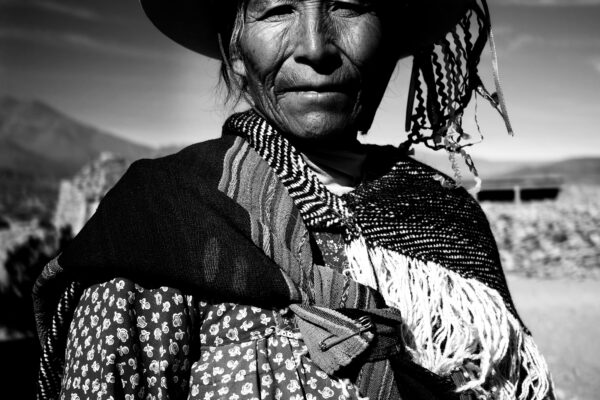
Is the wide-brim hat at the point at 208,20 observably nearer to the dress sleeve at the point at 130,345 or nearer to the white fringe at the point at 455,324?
the white fringe at the point at 455,324

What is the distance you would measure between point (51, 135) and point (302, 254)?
15324cm

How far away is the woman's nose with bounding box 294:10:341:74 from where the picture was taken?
1.35m

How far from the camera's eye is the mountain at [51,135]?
126575 millimetres

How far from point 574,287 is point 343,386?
1508cm

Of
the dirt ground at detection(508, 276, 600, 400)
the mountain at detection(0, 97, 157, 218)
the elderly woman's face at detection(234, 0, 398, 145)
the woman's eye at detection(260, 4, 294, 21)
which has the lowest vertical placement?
the dirt ground at detection(508, 276, 600, 400)

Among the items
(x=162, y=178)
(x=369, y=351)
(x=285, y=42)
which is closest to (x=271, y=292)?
(x=369, y=351)

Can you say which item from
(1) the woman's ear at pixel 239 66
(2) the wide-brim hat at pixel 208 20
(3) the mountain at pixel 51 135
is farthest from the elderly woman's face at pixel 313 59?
(3) the mountain at pixel 51 135

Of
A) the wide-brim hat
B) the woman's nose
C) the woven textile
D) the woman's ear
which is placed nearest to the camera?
the woman's nose

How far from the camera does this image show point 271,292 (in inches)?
46.6

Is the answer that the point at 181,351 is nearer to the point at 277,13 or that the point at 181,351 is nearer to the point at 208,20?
the point at 277,13

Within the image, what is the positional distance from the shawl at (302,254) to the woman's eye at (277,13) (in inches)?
11.2

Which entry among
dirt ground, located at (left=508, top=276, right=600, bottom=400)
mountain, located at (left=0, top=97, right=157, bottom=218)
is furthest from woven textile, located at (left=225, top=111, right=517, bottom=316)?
mountain, located at (left=0, top=97, right=157, bottom=218)

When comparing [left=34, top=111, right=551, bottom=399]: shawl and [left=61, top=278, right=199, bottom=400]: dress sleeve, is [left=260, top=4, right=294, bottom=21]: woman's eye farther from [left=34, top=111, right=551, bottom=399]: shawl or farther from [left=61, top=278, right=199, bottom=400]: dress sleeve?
[left=61, top=278, right=199, bottom=400]: dress sleeve

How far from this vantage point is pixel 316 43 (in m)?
1.35
